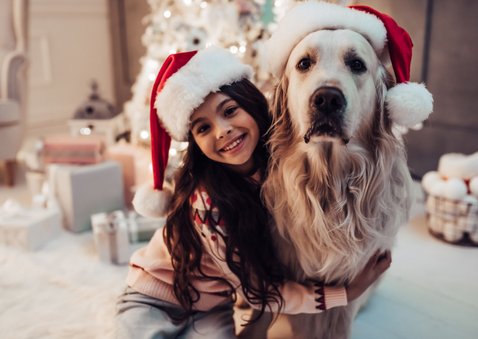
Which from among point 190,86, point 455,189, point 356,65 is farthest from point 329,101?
point 455,189

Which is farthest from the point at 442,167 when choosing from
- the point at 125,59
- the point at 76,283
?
the point at 125,59

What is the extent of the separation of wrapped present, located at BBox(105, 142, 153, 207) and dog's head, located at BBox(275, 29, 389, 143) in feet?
4.84

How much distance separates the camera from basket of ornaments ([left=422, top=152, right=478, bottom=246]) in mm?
1979

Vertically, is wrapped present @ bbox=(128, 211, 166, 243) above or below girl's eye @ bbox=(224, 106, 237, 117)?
below

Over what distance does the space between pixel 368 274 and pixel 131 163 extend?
64.8 inches

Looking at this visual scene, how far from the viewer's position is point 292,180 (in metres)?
1.15

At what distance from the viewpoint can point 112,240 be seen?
1937 millimetres

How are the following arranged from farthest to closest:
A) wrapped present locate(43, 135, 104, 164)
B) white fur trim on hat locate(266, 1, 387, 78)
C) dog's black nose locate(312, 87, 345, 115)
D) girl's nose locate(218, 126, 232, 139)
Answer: wrapped present locate(43, 135, 104, 164) → girl's nose locate(218, 126, 232, 139) → white fur trim on hat locate(266, 1, 387, 78) → dog's black nose locate(312, 87, 345, 115)

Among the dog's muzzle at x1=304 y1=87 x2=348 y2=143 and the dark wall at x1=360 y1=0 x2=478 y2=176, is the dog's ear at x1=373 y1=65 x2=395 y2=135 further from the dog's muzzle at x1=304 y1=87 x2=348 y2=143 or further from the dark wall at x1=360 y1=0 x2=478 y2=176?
the dark wall at x1=360 y1=0 x2=478 y2=176

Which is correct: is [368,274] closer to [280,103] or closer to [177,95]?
[280,103]

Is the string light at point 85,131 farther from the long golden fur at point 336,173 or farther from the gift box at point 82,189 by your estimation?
the long golden fur at point 336,173

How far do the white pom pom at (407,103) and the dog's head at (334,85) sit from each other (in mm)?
32

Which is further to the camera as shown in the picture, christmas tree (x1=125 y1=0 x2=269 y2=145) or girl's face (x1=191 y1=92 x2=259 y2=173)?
christmas tree (x1=125 y1=0 x2=269 y2=145)

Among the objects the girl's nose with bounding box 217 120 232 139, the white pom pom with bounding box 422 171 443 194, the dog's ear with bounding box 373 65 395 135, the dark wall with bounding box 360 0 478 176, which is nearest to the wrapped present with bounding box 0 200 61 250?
the girl's nose with bounding box 217 120 232 139
